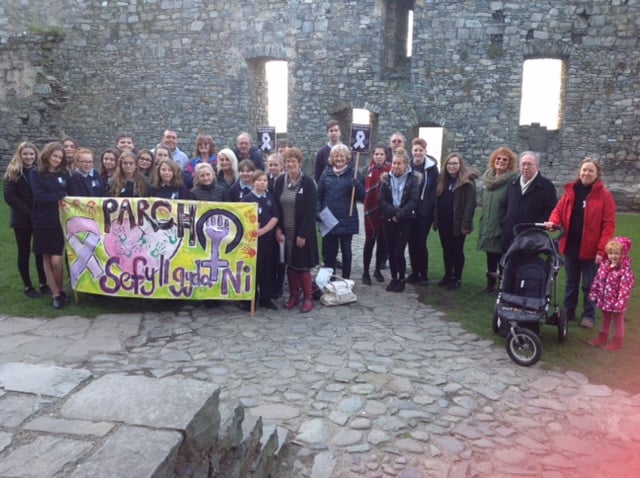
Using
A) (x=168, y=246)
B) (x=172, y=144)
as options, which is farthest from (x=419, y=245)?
(x=172, y=144)

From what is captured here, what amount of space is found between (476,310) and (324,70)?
37.4ft

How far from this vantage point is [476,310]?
664 cm

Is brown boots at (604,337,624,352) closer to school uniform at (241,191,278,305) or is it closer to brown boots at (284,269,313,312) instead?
brown boots at (284,269,313,312)

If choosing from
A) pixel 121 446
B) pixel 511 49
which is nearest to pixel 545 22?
pixel 511 49

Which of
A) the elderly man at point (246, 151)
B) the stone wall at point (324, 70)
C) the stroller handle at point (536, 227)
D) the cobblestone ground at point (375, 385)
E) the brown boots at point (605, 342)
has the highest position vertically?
the stone wall at point (324, 70)

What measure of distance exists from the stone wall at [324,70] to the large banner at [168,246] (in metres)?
10.6

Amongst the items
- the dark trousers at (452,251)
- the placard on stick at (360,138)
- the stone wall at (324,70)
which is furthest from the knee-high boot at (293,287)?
the stone wall at (324,70)

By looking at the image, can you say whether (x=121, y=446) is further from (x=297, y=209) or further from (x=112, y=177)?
(x=112, y=177)

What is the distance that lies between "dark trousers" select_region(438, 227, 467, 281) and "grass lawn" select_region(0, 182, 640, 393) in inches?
9.8

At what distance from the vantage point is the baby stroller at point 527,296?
511 cm

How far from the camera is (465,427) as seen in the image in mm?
3961

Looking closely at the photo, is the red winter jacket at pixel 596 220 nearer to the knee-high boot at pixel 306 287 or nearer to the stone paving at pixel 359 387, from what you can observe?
the stone paving at pixel 359 387

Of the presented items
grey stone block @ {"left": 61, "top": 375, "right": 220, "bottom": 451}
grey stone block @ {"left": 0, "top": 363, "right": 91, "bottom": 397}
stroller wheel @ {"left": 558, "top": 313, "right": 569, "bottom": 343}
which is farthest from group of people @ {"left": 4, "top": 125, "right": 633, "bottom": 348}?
grey stone block @ {"left": 61, "top": 375, "right": 220, "bottom": 451}

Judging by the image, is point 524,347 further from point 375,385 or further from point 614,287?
point 375,385
